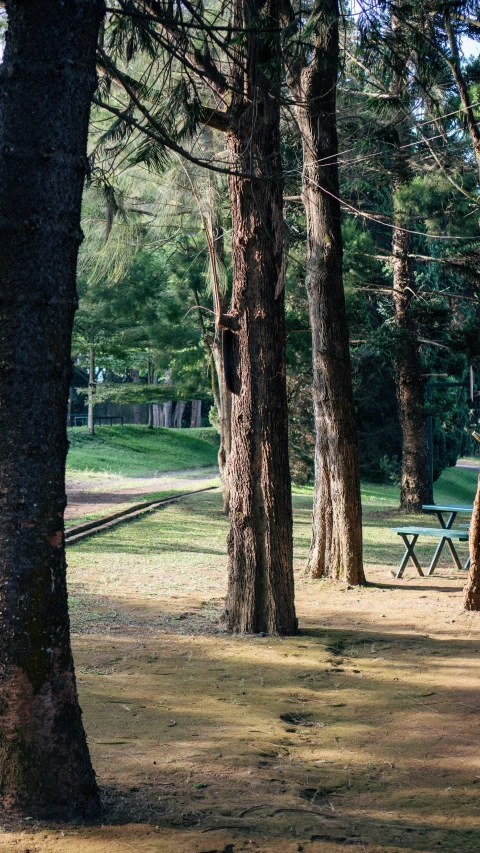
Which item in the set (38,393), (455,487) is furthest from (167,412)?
(38,393)

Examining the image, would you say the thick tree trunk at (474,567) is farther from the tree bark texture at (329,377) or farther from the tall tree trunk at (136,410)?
the tall tree trunk at (136,410)

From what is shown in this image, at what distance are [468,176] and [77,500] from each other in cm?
1143

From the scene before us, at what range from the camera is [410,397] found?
20750 mm

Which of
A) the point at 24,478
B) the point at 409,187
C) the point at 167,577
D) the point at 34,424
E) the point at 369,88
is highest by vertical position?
the point at 369,88

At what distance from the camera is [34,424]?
3.54 m

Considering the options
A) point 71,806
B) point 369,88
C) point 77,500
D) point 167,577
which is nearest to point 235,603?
point 167,577

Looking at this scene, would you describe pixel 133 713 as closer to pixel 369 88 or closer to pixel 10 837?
pixel 10 837

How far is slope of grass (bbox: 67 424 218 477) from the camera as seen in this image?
32.0 meters

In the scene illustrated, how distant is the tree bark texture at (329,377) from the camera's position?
10406 mm

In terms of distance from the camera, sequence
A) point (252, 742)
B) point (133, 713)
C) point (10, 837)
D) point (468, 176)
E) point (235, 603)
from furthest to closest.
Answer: point (468, 176) → point (235, 603) → point (133, 713) → point (252, 742) → point (10, 837)

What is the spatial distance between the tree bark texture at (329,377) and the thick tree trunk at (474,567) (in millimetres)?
1915

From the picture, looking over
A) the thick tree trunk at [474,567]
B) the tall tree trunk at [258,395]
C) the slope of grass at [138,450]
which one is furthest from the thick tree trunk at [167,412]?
the tall tree trunk at [258,395]

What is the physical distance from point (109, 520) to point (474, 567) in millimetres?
9554

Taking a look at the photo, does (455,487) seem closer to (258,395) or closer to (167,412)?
(167,412)
